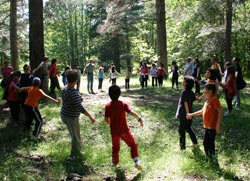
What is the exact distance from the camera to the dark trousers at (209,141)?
24.9 feet

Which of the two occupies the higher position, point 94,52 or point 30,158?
point 94,52

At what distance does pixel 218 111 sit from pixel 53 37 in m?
69.6

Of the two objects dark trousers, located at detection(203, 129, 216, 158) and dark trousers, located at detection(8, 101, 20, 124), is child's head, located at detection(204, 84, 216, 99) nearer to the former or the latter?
dark trousers, located at detection(203, 129, 216, 158)

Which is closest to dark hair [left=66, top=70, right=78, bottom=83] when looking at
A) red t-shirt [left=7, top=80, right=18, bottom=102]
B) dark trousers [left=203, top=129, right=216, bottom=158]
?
dark trousers [left=203, top=129, right=216, bottom=158]

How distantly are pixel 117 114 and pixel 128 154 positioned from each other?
5.66 ft

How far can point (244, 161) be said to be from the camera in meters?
8.17

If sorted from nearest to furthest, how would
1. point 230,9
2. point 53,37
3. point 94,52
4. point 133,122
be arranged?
1. point 133,122
2. point 230,9
3. point 94,52
4. point 53,37

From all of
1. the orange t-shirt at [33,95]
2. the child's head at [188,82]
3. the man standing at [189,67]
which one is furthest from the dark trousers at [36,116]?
the man standing at [189,67]

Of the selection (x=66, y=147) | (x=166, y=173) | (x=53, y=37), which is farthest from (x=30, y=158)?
(x=53, y=37)

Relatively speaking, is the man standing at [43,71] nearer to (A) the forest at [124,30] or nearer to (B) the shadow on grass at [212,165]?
(A) the forest at [124,30]

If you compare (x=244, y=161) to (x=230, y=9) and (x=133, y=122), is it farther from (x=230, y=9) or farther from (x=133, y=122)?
(x=230, y=9)

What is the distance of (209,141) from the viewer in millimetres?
7727

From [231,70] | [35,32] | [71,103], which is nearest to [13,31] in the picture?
[35,32]

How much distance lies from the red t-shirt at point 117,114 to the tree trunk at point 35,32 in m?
8.55
